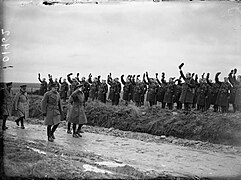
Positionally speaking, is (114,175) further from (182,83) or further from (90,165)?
(182,83)

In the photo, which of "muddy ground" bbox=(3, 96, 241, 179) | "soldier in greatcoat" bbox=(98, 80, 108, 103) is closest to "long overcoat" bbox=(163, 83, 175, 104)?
"muddy ground" bbox=(3, 96, 241, 179)

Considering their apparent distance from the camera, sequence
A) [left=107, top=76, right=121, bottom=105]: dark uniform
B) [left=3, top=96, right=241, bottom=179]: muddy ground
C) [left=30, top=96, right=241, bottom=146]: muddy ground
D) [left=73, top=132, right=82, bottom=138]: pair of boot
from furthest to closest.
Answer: [left=107, top=76, right=121, bottom=105]: dark uniform < [left=73, top=132, right=82, bottom=138]: pair of boot < [left=30, top=96, right=241, bottom=146]: muddy ground < [left=3, top=96, right=241, bottom=179]: muddy ground

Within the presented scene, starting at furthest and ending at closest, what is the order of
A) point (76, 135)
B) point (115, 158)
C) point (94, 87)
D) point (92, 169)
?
point (94, 87) → point (76, 135) → point (115, 158) → point (92, 169)

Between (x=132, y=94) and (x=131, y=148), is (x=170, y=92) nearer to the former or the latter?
(x=132, y=94)

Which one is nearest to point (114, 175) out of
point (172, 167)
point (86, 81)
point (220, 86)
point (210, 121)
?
point (172, 167)

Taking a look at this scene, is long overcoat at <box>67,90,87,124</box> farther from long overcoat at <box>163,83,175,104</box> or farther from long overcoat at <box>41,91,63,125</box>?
long overcoat at <box>163,83,175,104</box>

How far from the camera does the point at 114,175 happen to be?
6.26 m

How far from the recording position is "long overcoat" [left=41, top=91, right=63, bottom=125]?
10555 mm

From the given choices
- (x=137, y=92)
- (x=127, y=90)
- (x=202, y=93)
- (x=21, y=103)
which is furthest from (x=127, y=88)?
(x=21, y=103)

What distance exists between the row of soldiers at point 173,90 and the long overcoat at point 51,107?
2.23 meters

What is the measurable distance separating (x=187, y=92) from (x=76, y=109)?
625cm

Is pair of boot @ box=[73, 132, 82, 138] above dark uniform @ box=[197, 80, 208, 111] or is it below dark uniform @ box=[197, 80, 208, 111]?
below

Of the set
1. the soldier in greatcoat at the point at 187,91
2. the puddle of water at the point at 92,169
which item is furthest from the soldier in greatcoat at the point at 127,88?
the puddle of water at the point at 92,169

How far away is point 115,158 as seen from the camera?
343 inches
